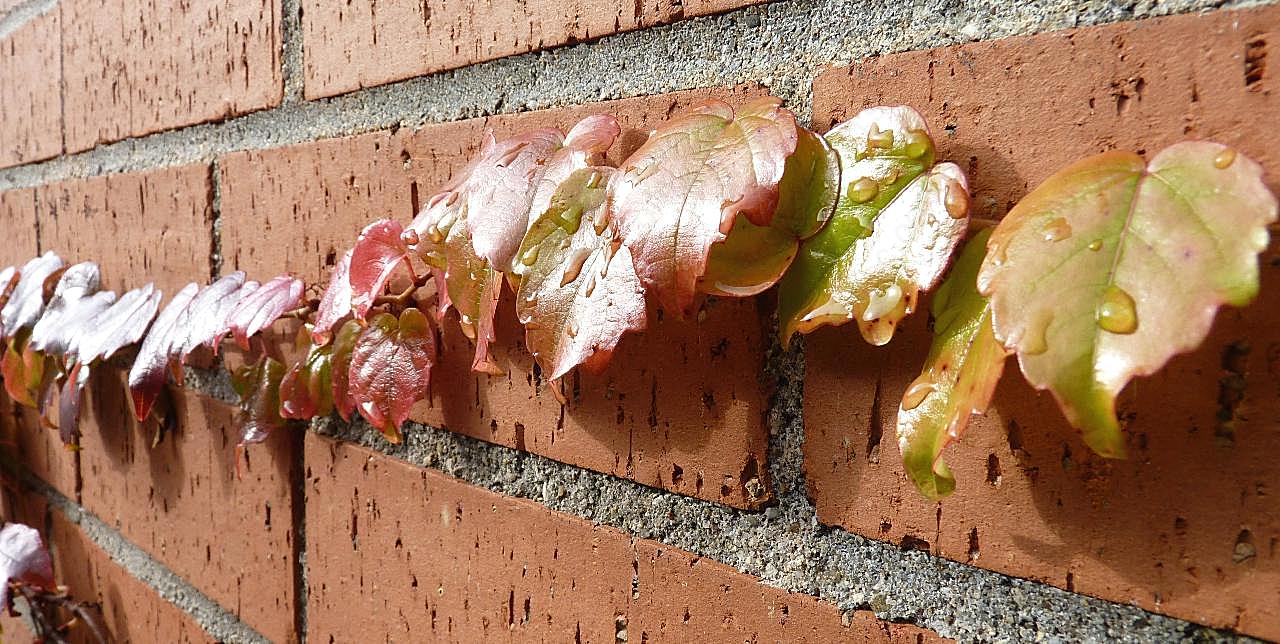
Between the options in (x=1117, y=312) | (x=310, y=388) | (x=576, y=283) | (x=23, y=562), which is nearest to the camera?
(x=1117, y=312)

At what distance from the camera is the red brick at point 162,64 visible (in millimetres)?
663

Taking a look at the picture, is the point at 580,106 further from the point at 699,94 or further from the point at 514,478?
the point at 514,478

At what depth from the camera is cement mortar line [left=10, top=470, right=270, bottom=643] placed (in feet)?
2.41

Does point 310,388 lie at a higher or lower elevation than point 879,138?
lower

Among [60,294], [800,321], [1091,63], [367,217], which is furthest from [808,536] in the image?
[60,294]

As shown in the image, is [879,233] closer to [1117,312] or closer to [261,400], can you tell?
[1117,312]

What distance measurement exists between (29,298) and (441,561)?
604 millimetres

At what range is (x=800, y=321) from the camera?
1.06 ft

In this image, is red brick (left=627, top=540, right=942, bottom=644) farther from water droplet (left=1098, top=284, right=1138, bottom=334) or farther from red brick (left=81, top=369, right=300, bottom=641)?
red brick (left=81, top=369, right=300, bottom=641)

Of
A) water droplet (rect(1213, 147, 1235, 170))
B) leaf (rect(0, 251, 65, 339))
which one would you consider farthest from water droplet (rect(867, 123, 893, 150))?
leaf (rect(0, 251, 65, 339))

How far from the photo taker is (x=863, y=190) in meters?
0.31

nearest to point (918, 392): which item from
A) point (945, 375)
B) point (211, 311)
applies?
point (945, 375)

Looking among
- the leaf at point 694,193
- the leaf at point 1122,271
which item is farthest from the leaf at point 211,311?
the leaf at point 1122,271

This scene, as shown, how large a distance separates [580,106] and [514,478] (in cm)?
21
